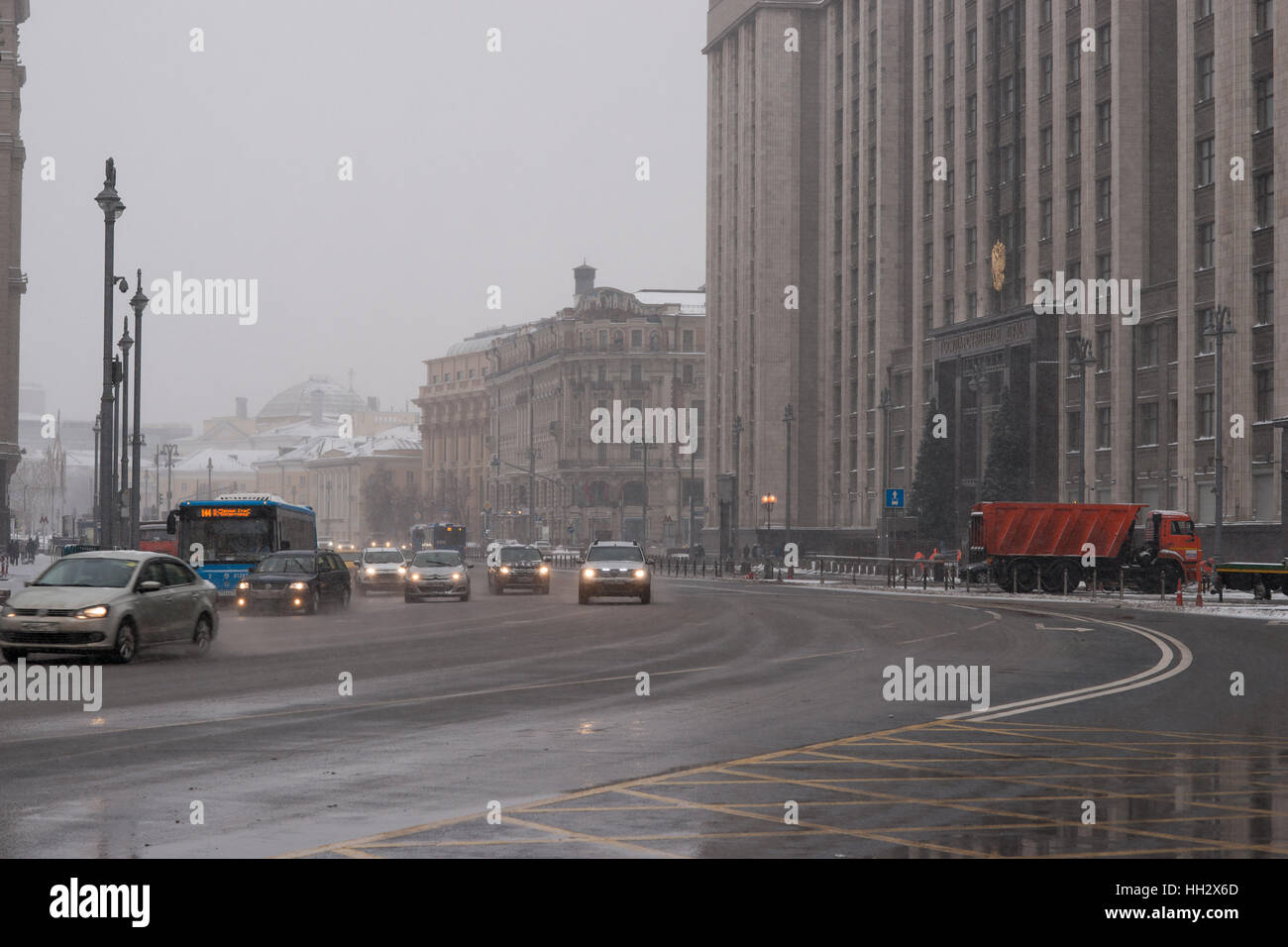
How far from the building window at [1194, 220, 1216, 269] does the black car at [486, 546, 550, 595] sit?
2824 cm

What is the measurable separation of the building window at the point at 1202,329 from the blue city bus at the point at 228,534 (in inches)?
1426

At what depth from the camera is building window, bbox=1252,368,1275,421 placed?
58.9m

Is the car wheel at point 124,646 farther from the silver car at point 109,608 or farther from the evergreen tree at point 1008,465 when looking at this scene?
the evergreen tree at point 1008,465

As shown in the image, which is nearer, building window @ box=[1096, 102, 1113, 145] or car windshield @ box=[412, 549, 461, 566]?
car windshield @ box=[412, 549, 461, 566]

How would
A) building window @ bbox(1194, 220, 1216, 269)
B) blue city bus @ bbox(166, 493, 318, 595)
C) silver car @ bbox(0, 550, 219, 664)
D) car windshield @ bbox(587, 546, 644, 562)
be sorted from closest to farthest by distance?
silver car @ bbox(0, 550, 219, 664) → blue city bus @ bbox(166, 493, 318, 595) → car windshield @ bbox(587, 546, 644, 562) → building window @ bbox(1194, 220, 1216, 269)

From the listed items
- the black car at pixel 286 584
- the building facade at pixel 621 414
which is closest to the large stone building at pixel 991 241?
the building facade at pixel 621 414

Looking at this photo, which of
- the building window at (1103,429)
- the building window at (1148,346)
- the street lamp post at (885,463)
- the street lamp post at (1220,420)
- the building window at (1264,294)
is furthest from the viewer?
the street lamp post at (885,463)

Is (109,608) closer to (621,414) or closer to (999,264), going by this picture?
(999,264)

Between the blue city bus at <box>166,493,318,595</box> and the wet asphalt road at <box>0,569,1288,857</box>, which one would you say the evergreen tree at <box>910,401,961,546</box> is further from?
the wet asphalt road at <box>0,569,1288,857</box>

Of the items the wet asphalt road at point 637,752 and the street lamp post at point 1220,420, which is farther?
the street lamp post at point 1220,420

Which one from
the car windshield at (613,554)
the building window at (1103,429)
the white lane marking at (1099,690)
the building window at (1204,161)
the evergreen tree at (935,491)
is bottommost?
the white lane marking at (1099,690)

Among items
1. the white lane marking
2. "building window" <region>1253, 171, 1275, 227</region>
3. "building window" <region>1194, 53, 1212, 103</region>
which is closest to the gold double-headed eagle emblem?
"building window" <region>1194, 53, 1212, 103</region>

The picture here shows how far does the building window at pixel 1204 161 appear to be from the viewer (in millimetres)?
62500

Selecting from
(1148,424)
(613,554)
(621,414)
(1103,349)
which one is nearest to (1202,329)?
(1148,424)
